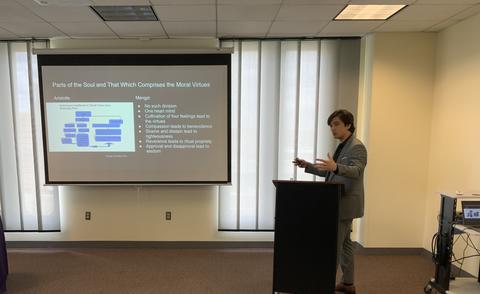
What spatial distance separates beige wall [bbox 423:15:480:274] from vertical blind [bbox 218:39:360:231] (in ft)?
2.97

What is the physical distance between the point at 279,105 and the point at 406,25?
156 centimetres

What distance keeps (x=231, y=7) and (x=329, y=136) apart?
6.29 ft

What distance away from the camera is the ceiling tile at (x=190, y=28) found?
3.10m

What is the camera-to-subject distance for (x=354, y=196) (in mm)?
2428

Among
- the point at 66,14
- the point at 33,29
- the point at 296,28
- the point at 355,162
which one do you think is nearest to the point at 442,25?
the point at 296,28

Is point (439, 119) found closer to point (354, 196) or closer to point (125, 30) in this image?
point (354, 196)

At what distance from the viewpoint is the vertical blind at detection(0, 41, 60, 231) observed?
366 centimetres

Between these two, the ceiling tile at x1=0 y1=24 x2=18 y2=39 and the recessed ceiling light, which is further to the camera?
the ceiling tile at x1=0 y1=24 x2=18 y2=39

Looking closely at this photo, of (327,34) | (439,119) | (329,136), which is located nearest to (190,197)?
(329,136)

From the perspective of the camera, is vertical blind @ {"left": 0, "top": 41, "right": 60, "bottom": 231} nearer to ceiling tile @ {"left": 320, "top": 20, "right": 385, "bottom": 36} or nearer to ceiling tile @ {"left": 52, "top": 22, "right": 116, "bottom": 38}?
ceiling tile @ {"left": 52, "top": 22, "right": 116, "bottom": 38}

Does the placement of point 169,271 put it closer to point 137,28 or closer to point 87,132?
point 87,132

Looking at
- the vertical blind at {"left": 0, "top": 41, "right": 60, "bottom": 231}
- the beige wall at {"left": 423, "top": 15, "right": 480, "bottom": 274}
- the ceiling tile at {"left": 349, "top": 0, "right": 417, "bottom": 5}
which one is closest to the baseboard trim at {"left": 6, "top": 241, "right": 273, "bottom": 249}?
the vertical blind at {"left": 0, "top": 41, "right": 60, "bottom": 231}

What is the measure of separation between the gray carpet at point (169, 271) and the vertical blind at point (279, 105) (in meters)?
0.68

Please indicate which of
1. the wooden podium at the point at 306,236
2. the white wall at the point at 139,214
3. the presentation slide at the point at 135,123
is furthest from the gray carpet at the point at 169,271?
the presentation slide at the point at 135,123
